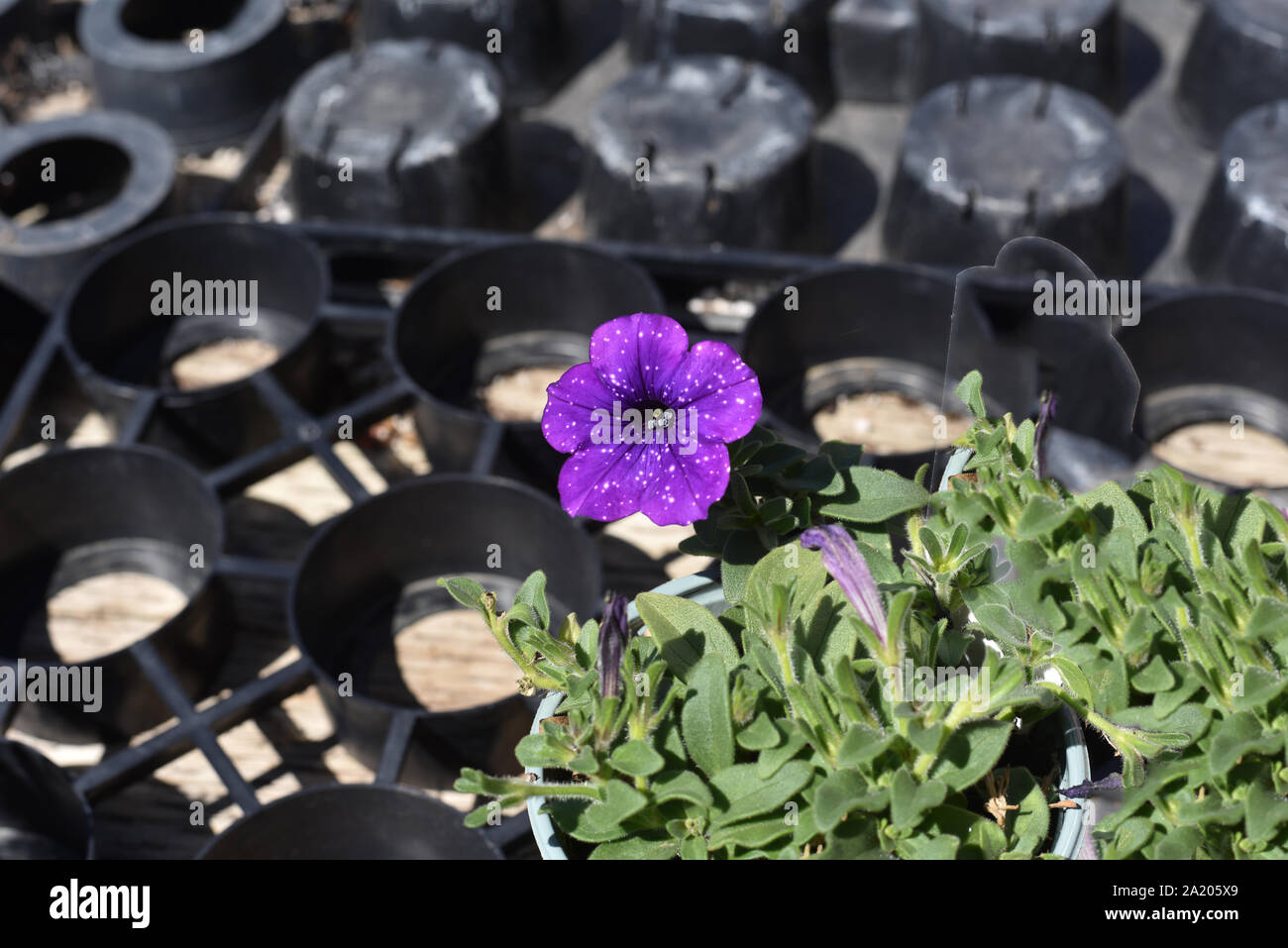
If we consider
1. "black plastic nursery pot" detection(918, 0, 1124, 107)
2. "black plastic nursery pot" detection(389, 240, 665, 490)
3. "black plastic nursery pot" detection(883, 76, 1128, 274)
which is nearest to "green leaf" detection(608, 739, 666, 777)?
"black plastic nursery pot" detection(389, 240, 665, 490)

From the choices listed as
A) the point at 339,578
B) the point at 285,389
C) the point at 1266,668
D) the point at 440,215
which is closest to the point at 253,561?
the point at 339,578

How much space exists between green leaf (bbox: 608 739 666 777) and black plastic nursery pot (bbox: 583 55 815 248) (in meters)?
1.28

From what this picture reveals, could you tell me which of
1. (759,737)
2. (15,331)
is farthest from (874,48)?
(759,737)

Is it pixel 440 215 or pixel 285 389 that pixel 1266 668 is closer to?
pixel 285 389

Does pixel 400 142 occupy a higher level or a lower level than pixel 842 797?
lower

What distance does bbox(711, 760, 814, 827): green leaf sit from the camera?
606mm

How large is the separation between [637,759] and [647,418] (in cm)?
17

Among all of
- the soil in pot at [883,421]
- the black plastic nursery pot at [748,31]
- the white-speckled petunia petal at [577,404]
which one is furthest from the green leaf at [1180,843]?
the black plastic nursery pot at [748,31]

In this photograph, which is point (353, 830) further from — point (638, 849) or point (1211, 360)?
point (1211, 360)

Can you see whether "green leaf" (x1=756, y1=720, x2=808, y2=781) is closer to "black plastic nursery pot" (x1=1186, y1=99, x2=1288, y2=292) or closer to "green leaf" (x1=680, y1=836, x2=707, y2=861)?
"green leaf" (x1=680, y1=836, x2=707, y2=861)

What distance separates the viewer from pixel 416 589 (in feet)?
4.91

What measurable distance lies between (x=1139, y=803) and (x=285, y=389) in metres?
1.21

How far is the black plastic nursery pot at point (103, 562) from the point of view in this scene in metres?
1.31
